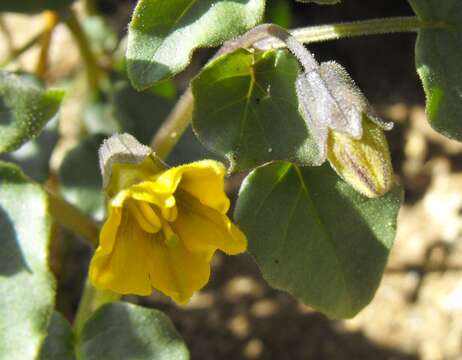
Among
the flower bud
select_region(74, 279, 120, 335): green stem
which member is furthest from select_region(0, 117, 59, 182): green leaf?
the flower bud

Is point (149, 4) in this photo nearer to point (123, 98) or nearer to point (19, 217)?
point (19, 217)

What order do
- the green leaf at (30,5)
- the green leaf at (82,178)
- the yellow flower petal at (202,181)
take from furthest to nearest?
the green leaf at (82,178), the green leaf at (30,5), the yellow flower petal at (202,181)

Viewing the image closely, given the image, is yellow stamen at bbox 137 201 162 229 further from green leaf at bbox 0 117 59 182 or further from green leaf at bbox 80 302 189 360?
green leaf at bbox 0 117 59 182

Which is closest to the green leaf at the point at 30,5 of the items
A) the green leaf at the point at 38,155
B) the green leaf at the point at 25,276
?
the green leaf at the point at 38,155

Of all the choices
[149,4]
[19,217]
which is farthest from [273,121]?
[19,217]

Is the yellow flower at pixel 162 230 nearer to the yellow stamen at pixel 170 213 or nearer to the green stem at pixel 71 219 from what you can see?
the yellow stamen at pixel 170 213

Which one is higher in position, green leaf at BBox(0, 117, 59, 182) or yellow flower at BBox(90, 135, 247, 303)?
yellow flower at BBox(90, 135, 247, 303)
